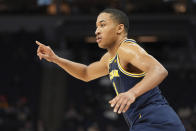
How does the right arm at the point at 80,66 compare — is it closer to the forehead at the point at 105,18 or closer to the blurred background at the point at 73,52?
the forehead at the point at 105,18

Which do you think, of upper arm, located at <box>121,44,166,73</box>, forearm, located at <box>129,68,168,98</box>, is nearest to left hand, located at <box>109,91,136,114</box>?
forearm, located at <box>129,68,168,98</box>

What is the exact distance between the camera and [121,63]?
2.86 meters

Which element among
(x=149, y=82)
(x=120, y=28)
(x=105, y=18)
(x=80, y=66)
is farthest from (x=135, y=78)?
(x=80, y=66)

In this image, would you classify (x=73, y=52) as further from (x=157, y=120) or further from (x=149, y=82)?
(x=149, y=82)

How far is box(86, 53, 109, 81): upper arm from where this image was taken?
12.0 ft

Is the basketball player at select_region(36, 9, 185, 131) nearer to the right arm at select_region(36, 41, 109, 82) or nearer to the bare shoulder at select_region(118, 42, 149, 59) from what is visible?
the bare shoulder at select_region(118, 42, 149, 59)

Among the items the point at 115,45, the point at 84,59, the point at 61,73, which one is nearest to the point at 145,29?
the point at 84,59

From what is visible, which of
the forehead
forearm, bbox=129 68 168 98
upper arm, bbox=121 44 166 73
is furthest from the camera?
the forehead

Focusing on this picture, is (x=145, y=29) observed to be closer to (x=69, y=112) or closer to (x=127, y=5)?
(x=127, y=5)

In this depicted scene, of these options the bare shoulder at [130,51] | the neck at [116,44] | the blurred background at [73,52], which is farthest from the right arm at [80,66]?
the blurred background at [73,52]

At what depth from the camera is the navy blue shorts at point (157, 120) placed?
2793 mm

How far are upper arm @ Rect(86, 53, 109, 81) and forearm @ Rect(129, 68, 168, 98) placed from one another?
1.12 metres

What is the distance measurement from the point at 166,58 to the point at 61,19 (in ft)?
14.3

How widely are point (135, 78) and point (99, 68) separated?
91 cm
